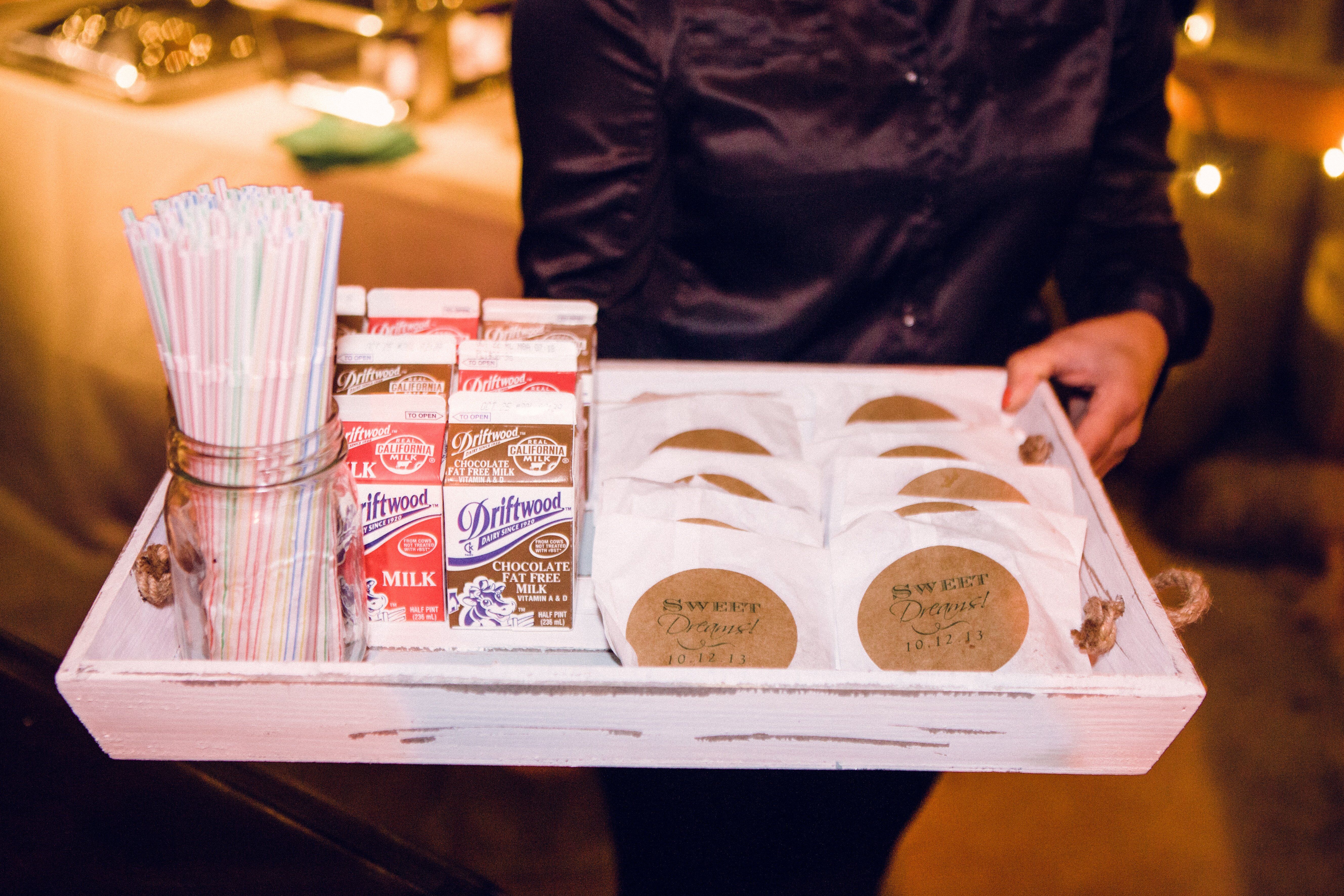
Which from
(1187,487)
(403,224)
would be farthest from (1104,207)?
(1187,487)

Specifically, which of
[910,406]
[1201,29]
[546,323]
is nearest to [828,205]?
[910,406]

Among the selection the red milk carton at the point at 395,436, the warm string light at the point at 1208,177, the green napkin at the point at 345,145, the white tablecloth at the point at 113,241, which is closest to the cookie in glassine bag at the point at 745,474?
the red milk carton at the point at 395,436

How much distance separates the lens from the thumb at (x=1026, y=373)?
0.97m

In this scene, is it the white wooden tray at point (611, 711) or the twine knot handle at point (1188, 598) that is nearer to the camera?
the white wooden tray at point (611, 711)

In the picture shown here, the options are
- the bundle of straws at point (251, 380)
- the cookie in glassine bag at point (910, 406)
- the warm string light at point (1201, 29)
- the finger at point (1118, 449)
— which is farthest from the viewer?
the warm string light at point (1201, 29)

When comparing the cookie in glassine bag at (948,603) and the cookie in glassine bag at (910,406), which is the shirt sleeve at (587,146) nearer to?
the cookie in glassine bag at (910,406)

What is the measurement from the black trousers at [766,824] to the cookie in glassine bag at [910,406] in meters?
0.36

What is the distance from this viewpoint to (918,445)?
2.86 ft

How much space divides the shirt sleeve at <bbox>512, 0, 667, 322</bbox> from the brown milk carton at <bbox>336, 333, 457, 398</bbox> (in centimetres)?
30

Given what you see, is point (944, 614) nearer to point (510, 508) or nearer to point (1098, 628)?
point (1098, 628)

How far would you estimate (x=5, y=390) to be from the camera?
86.0 inches

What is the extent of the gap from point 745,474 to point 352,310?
411mm

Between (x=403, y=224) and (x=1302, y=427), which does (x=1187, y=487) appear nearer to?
(x=1302, y=427)

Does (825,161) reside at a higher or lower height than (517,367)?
higher
